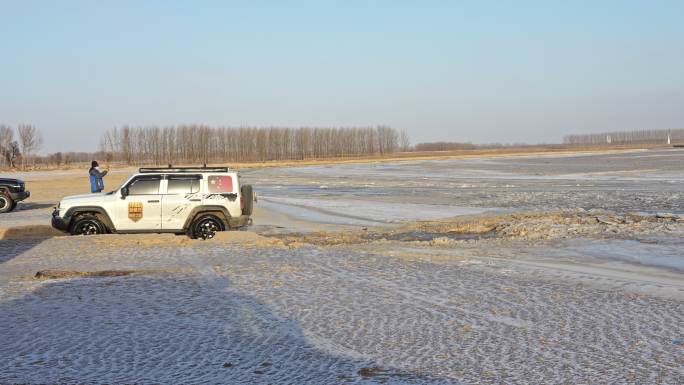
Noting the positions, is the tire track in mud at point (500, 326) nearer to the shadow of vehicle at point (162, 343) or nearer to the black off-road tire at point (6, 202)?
the shadow of vehicle at point (162, 343)

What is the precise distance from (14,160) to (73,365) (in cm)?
11726

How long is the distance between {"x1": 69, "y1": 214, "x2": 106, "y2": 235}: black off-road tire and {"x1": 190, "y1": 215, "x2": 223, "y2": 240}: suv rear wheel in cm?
212

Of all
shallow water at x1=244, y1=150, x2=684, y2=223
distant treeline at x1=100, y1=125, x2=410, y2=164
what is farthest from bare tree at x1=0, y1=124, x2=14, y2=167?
shallow water at x1=244, y1=150, x2=684, y2=223

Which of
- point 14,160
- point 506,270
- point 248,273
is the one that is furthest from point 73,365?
point 14,160

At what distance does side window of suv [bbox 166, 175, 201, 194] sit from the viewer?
16.0 meters

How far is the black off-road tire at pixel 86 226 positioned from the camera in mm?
16078

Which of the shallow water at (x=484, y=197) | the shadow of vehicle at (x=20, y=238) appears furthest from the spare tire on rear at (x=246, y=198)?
the shallow water at (x=484, y=197)

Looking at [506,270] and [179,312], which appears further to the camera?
[506,270]

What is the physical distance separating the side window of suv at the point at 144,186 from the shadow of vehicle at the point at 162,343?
5622 mm

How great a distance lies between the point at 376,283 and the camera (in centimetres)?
1086

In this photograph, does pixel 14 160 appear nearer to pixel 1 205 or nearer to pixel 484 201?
pixel 1 205

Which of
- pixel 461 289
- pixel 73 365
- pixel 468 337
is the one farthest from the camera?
pixel 461 289

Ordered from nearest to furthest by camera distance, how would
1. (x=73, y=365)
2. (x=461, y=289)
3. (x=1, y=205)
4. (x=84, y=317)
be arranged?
(x=73, y=365) → (x=84, y=317) → (x=461, y=289) → (x=1, y=205)

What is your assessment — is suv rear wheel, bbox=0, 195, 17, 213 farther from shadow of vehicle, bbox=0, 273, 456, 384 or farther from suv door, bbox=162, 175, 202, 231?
shadow of vehicle, bbox=0, 273, 456, 384
